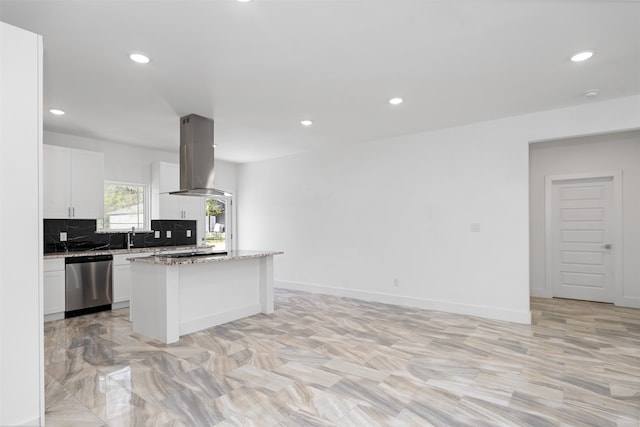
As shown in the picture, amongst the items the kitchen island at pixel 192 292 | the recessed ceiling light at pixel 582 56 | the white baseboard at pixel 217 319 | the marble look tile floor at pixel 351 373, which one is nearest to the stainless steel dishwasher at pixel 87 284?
the marble look tile floor at pixel 351 373

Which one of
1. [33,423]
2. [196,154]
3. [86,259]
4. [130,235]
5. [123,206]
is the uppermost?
[196,154]

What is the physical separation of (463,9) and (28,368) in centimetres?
349

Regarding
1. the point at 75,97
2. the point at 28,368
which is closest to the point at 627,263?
the point at 28,368

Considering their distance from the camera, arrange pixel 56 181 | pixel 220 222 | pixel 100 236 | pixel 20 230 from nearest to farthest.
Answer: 1. pixel 20 230
2. pixel 56 181
3. pixel 100 236
4. pixel 220 222

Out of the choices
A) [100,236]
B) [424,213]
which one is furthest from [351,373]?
[100,236]

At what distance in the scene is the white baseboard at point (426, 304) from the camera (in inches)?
180

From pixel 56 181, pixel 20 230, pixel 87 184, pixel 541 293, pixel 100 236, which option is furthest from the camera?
pixel 541 293

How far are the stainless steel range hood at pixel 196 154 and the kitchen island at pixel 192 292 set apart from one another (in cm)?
90

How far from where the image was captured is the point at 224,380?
2.87 m

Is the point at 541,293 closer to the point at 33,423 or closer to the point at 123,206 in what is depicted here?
the point at 33,423

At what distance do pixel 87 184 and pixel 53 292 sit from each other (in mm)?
1609

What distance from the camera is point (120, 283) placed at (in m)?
5.41

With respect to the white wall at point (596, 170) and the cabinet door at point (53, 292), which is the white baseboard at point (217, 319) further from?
the white wall at point (596, 170)

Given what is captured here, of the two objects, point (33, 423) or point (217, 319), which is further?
point (217, 319)
